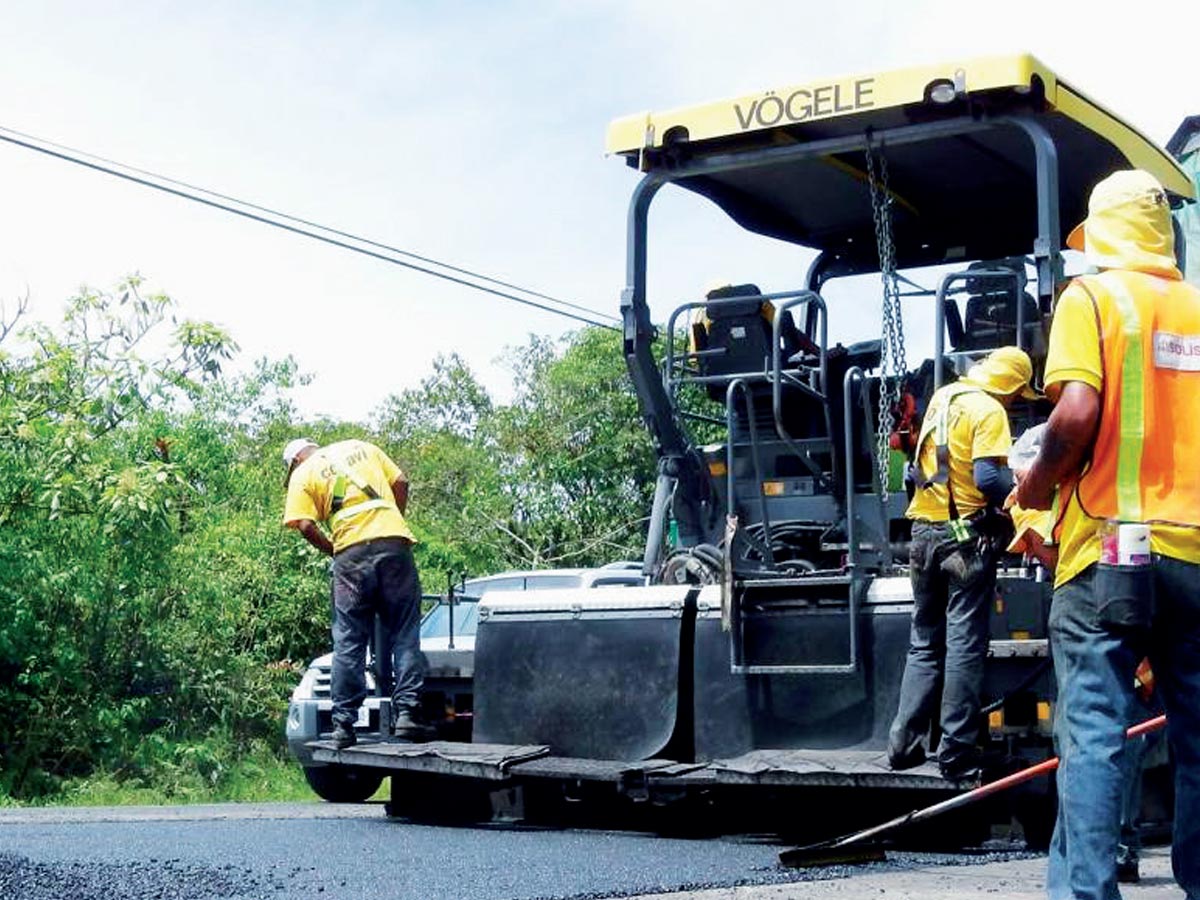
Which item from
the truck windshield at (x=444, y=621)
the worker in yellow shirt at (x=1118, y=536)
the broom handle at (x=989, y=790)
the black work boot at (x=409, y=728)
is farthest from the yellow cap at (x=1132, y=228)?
the truck windshield at (x=444, y=621)

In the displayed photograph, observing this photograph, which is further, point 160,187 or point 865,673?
point 160,187

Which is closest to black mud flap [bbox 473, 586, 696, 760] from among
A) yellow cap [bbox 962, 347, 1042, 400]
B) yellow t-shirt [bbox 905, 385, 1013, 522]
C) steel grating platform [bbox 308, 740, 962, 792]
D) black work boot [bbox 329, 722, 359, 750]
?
steel grating platform [bbox 308, 740, 962, 792]

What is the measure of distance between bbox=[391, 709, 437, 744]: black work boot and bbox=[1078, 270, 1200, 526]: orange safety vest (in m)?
4.74

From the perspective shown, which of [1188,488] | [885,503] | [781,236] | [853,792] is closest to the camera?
[1188,488]

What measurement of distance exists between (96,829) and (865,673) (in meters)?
3.48

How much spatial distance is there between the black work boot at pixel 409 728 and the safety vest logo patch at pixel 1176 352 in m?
4.91

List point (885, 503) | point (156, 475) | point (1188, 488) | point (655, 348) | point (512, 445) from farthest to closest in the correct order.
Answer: point (512, 445) < point (156, 475) < point (655, 348) < point (885, 503) < point (1188, 488)

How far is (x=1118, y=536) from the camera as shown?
3.99 metres

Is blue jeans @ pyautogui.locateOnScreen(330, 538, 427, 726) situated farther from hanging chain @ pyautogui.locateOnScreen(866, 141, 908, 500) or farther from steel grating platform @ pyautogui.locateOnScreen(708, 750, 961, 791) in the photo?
hanging chain @ pyautogui.locateOnScreen(866, 141, 908, 500)

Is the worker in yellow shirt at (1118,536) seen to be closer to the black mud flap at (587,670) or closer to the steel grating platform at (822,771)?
the steel grating platform at (822,771)

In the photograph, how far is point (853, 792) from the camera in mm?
6848

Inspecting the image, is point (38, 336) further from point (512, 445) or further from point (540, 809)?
point (512, 445)

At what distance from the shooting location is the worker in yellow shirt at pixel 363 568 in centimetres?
832

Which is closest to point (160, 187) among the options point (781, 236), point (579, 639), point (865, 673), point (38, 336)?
point (38, 336)
